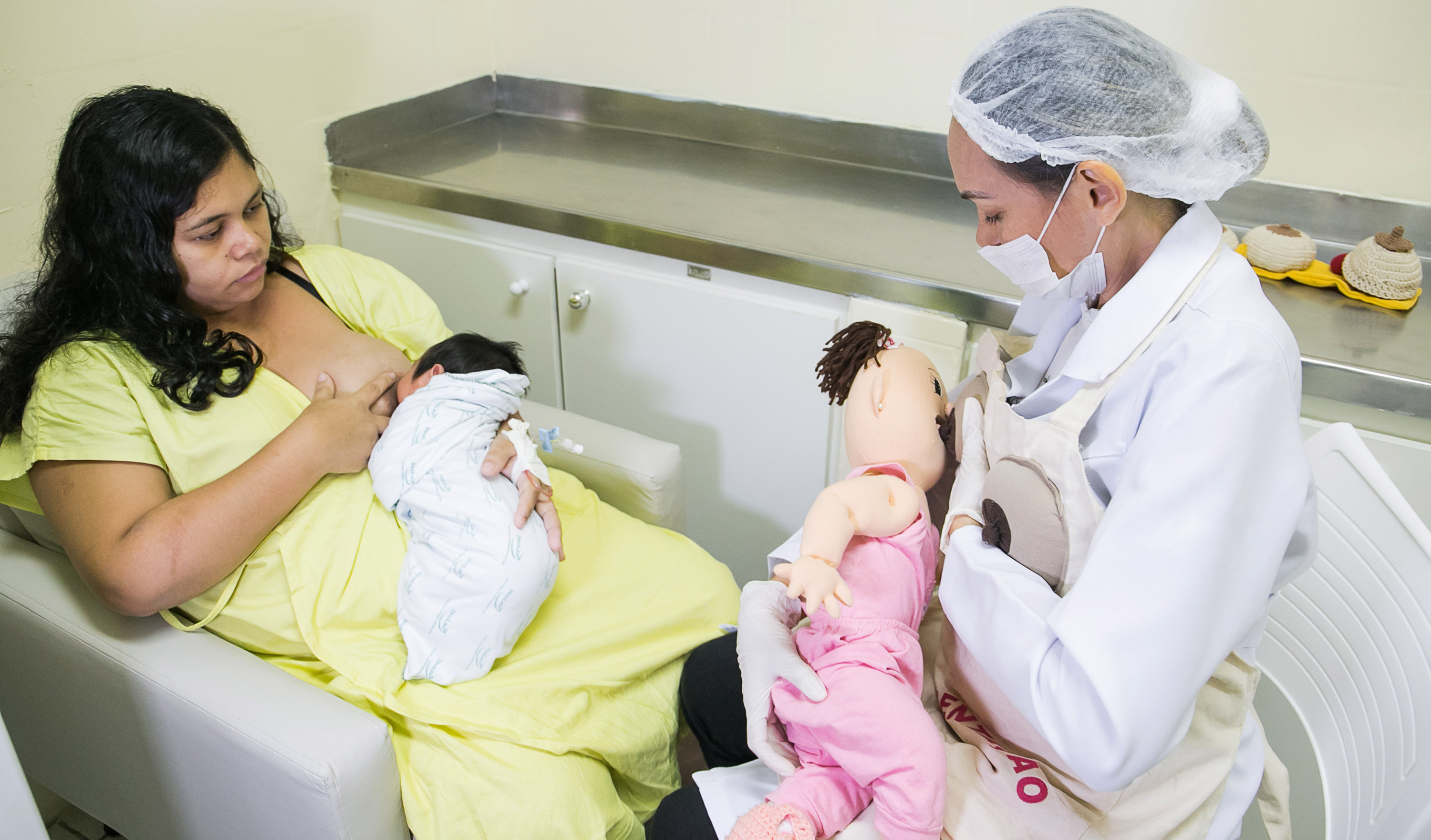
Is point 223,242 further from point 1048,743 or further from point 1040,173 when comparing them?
point 1048,743

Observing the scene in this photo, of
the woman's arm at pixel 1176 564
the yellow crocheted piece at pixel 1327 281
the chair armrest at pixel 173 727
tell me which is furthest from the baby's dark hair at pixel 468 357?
the yellow crocheted piece at pixel 1327 281

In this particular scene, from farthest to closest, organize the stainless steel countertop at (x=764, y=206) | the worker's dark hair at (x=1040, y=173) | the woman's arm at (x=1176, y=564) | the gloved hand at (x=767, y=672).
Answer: the stainless steel countertop at (x=764, y=206) → the gloved hand at (x=767, y=672) → the worker's dark hair at (x=1040, y=173) → the woman's arm at (x=1176, y=564)

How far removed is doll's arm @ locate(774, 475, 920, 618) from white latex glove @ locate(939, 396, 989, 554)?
53 millimetres

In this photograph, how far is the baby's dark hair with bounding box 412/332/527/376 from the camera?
55.7 inches

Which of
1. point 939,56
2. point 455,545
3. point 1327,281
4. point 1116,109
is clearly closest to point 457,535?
point 455,545

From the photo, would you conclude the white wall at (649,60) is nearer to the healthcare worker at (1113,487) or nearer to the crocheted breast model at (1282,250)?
the crocheted breast model at (1282,250)

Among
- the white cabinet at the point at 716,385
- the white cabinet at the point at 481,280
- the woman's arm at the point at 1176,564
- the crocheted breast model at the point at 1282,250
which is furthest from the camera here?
the white cabinet at the point at 481,280

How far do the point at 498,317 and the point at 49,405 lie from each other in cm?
97

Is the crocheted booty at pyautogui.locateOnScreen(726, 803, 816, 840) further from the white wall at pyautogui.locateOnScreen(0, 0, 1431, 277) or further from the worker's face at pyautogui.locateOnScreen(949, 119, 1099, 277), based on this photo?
the white wall at pyautogui.locateOnScreen(0, 0, 1431, 277)

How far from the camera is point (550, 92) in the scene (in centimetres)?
244

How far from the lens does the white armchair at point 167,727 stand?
3.66ft

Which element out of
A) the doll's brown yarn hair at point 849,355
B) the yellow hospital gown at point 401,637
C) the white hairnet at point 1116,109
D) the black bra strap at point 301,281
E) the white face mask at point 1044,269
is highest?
the white hairnet at point 1116,109

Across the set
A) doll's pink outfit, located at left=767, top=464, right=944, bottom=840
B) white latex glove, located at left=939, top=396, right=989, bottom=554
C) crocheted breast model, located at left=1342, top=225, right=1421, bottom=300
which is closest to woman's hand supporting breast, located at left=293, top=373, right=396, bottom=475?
doll's pink outfit, located at left=767, top=464, right=944, bottom=840

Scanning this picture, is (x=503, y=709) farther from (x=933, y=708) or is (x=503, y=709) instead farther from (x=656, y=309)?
(x=656, y=309)
